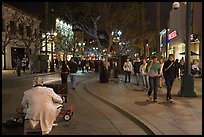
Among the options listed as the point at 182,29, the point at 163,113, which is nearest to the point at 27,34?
the point at 182,29

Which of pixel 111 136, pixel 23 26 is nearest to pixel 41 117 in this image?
pixel 111 136

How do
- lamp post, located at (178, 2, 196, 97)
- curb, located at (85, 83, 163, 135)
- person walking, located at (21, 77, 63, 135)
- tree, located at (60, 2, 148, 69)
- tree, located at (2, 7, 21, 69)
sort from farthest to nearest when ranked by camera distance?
tree, located at (2, 7, 21, 69), tree, located at (60, 2, 148, 69), lamp post, located at (178, 2, 196, 97), curb, located at (85, 83, 163, 135), person walking, located at (21, 77, 63, 135)

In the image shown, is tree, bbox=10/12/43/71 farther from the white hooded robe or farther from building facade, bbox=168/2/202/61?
the white hooded robe

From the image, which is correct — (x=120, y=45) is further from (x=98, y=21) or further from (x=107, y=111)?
(x=107, y=111)

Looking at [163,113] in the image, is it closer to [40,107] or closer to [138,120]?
[138,120]

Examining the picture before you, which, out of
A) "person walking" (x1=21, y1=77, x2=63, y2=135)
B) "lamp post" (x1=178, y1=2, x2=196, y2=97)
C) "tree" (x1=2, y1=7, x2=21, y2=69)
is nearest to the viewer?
"person walking" (x1=21, y1=77, x2=63, y2=135)

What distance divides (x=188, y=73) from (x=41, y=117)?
8703 mm

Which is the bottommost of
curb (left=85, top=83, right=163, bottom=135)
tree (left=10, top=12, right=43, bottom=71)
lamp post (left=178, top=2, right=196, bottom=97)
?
curb (left=85, top=83, right=163, bottom=135)

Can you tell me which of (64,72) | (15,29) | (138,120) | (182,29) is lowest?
(138,120)

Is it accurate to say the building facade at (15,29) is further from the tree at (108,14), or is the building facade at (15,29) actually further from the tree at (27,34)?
the tree at (108,14)

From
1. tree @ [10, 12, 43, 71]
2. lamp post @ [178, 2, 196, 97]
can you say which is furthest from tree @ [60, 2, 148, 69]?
tree @ [10, 12, 43, 71]

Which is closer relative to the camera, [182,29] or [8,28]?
[8,28]

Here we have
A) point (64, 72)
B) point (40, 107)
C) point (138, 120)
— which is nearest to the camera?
point (40, 107)

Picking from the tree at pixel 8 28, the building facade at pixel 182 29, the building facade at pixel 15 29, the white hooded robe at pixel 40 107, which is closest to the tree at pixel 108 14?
the building facade at pixel 182 29
